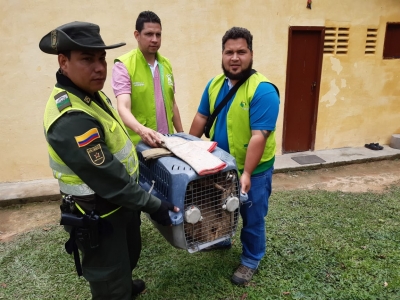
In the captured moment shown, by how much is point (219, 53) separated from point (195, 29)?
52cm

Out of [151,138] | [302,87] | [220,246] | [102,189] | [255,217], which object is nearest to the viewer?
[102,189]

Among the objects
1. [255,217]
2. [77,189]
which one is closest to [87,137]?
[77,189]

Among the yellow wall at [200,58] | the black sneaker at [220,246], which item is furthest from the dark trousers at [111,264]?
the yellow wall at [200,58]

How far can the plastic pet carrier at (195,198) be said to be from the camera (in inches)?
75.7

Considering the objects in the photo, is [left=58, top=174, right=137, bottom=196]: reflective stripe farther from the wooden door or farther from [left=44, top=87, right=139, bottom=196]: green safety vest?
the wooden door

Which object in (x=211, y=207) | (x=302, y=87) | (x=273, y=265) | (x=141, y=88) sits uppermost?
(x=141, y=88)

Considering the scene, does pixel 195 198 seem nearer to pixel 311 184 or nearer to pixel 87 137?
pixel 87 137

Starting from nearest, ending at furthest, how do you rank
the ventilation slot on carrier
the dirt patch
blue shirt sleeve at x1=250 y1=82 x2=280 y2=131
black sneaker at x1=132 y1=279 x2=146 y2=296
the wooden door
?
the ventilation slot on carrier → blue shirt sleeve at x1=250 y1=82 x2=280 y2=131 → black sneaker at x1=132 y1=279 x2=146 y2=296 → the dirt patch → the wooden door

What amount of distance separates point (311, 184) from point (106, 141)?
406 centimetres

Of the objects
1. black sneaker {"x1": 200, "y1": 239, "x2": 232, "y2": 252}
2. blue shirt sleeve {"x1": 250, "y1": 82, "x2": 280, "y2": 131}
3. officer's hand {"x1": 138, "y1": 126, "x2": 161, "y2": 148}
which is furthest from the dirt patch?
blue shirt sleeve {"x1": 250, "y1": 82, "x2": 280, "y2": 131}

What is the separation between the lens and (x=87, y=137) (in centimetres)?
160

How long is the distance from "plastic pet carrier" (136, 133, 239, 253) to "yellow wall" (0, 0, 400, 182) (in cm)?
321

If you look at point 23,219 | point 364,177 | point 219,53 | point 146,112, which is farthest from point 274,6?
point 23,219

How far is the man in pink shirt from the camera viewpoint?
2.61 metres
